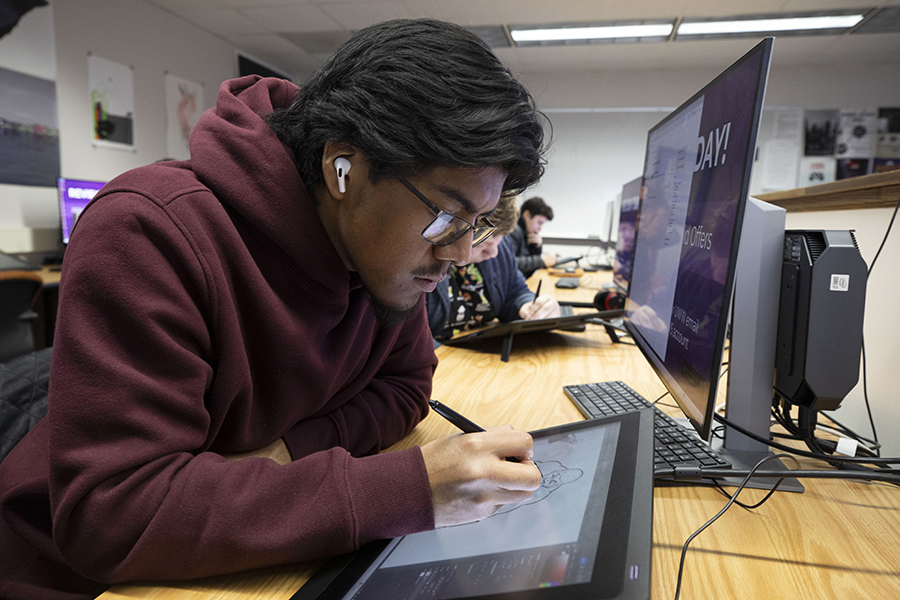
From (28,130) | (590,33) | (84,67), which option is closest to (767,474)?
(28,130)

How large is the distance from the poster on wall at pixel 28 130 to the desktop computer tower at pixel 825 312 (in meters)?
4.16

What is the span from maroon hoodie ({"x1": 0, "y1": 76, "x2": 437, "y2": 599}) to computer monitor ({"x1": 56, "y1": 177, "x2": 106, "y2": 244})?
3.28 m

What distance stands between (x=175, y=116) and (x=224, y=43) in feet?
3.62

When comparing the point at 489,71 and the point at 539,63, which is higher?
the point at 539,63

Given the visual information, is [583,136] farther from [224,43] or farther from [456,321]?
[456,321]

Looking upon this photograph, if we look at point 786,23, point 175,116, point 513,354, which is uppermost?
point 786,23

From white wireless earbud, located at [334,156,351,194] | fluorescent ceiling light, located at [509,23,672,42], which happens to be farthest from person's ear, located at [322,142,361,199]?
fluorescent ceiling light, located at [509,23,672,42]

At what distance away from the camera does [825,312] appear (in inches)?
26.8

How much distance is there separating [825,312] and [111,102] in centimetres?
474

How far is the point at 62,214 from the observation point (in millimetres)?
3250

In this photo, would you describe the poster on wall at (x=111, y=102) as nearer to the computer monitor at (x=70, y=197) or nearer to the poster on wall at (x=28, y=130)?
the poster on wall at (x=28, y=130)

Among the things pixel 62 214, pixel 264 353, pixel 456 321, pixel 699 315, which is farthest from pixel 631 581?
pixel 62 214

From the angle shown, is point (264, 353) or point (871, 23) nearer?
point (264, 353)

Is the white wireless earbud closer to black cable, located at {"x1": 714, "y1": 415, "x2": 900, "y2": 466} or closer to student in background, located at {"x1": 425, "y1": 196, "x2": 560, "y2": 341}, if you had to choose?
black cable, located at {"x1": 714, "y1": 415, "x2": 900, "y2": 466}
